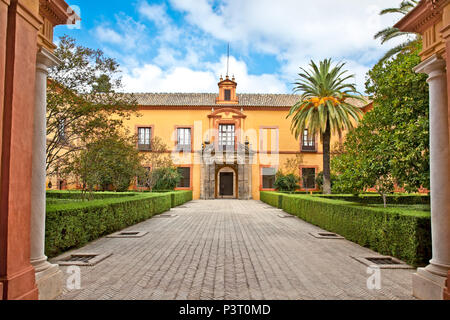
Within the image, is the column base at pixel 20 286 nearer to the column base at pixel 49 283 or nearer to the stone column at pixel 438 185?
the column base at pixel 49 283

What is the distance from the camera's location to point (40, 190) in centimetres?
355

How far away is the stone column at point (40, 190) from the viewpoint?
3.47 m

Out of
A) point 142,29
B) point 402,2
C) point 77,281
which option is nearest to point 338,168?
point 142,29

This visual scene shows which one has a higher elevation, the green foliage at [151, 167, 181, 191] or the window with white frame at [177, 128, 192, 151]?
the window with white frame at [177, 128, 192, 151]

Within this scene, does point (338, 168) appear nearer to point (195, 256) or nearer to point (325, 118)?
point (195, 256)

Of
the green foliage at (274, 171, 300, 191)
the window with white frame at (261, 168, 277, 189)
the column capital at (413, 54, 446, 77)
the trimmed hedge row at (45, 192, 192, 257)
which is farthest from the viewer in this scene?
the window with white frame at (261, 168, 277, 189)

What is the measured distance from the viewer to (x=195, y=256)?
5.61 meters

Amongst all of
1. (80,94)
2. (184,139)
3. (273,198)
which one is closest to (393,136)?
(80,94)

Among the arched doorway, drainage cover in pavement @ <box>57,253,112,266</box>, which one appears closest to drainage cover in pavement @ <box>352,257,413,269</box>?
drainage cover in pavement @ <box>57,253,112,266</box>

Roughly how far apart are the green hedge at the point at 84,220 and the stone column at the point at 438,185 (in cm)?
585

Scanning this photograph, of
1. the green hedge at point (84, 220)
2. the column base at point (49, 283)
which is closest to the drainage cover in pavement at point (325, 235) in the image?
the green hedge at point (84, 220)

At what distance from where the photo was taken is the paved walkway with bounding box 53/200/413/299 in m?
3.69

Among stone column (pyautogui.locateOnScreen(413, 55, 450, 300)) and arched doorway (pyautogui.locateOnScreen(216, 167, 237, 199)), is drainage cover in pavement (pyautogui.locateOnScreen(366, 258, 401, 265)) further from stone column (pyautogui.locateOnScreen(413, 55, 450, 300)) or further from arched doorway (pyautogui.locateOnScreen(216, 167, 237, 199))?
arched doorway (pyautogui.locateOnScreen(216, 167, 237, 199))

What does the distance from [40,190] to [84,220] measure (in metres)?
3.32
